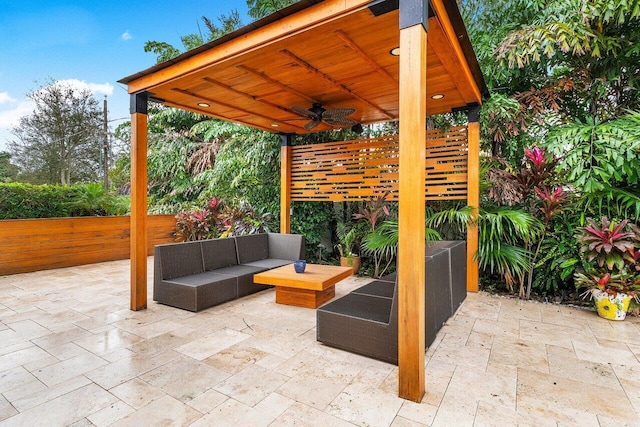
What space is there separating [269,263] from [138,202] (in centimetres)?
203

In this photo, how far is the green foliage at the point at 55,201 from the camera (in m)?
5.88

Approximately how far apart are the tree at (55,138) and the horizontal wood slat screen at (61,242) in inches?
165

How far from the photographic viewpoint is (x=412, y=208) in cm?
201

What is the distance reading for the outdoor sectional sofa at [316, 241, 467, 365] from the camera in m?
2.45

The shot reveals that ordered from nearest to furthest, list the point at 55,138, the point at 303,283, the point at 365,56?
the point at 365,56 < the point at 303,283 < the point at 55,138

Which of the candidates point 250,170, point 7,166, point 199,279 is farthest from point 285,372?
point 7,166

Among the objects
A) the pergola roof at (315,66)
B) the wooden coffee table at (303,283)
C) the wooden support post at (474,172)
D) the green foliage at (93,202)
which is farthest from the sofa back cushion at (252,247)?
the green foliage at (93,202)

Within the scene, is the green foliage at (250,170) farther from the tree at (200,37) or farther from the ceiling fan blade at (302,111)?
the tree at (200,37)

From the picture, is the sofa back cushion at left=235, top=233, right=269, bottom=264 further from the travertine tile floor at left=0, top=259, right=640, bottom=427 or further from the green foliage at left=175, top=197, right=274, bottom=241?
the travertine tile floor at left=0, top=259, right=640, bottom=427

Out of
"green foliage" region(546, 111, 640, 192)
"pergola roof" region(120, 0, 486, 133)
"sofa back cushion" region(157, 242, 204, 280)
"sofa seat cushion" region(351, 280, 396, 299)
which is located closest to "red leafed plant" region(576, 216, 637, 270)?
"green foliage" region(546, 111, 640, 192)

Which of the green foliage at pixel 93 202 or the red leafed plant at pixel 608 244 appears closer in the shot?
the red leafed plant at pixel 608 244

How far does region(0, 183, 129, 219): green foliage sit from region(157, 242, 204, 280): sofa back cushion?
13.9 feet

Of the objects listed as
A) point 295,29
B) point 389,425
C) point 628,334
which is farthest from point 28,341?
point 628,334

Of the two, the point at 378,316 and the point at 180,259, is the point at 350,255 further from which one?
the point at 378,316
